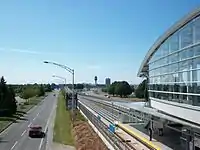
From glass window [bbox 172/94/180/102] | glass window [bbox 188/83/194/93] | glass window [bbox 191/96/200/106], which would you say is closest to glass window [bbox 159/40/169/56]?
glass window [bbox 172/94/180/102]

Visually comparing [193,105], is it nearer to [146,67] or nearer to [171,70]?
→ [171,70]

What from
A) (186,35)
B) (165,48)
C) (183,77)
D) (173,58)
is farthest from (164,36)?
(183,77)

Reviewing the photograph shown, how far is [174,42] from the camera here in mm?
27266

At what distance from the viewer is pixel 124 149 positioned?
23.8m

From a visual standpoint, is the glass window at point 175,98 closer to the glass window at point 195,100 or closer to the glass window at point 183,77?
the glass window at point 183,77

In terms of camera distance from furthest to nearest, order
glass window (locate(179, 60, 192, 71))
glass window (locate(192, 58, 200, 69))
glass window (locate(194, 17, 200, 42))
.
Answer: glass window (locate(179, 60, 192, 71)) < glass window (locate(194, 17, 200, 42)) < glass window (locate(192, 58, 200, 69))

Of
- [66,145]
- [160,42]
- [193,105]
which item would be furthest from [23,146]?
[193,105]

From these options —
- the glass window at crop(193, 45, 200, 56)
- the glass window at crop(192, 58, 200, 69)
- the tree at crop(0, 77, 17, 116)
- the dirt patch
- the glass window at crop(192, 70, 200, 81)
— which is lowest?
the dirt patch

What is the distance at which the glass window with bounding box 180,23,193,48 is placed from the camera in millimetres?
23087

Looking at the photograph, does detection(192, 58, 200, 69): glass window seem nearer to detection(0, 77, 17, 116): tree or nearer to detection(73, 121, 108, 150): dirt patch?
detection(73, 121, 108, 150): dirt patch

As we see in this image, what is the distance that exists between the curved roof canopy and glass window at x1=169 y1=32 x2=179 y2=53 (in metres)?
0.37

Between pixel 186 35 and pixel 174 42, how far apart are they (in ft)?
10.5

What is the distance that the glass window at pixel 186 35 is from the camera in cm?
2309

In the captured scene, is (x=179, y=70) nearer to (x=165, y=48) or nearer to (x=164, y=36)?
(x=165, y=48)
